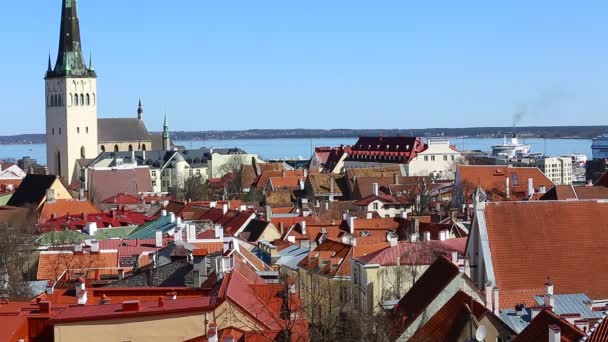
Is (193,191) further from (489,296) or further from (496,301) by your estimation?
(489,296)

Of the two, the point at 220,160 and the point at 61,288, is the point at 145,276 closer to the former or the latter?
the point at 61,288

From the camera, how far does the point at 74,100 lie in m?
122

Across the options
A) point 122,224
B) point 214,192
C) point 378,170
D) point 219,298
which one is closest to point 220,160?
point 214,192

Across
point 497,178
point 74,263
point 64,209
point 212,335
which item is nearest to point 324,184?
point 497,178

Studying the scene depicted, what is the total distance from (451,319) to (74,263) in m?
14.4

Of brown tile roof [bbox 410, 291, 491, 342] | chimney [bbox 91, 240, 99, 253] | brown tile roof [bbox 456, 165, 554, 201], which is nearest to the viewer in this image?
brown tile roof [bbox 410, 291, 491, 342]

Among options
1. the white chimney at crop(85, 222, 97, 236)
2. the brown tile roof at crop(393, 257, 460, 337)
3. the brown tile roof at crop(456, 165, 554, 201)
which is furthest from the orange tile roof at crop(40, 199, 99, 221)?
the brown tile roof at crop(393, 257, 460, 337)

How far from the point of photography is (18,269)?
36.2m

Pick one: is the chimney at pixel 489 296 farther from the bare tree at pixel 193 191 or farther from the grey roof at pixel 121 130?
the grey roof at pixel 121 130

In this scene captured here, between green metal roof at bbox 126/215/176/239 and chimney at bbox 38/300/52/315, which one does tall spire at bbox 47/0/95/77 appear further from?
chimney at bbox 38/300/52/315

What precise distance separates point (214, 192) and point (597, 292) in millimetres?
63911

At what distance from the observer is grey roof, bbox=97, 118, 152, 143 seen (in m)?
132

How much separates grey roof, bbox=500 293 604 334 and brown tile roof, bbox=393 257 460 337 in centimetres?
135

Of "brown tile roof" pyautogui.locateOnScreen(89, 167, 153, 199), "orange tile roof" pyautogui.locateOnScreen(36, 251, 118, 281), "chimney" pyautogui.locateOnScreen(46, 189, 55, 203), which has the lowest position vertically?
"brown tile roof" pyautogui.locateOnScreen(89, 167, 153, 199)
